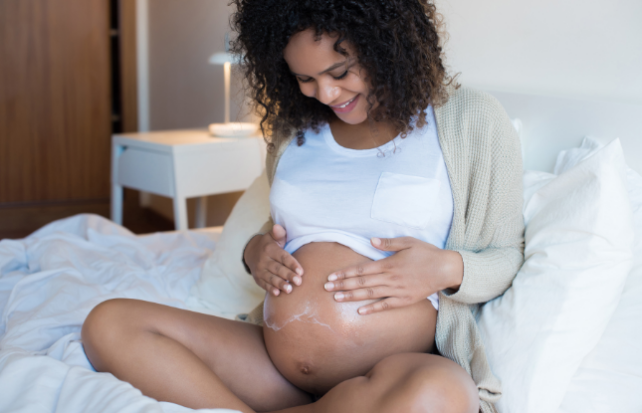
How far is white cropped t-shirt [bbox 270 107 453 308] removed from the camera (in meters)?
0.91

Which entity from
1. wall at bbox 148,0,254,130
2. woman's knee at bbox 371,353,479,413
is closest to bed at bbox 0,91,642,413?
woman's knee at bbox 371,353,479,413

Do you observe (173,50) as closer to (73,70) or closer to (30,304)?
(73,70)

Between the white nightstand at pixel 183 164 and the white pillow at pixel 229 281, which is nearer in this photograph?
the white pillow at pixel 229 281

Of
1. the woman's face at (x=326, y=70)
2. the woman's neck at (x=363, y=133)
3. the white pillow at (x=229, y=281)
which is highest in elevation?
the woman's face at (x=326, y=70)

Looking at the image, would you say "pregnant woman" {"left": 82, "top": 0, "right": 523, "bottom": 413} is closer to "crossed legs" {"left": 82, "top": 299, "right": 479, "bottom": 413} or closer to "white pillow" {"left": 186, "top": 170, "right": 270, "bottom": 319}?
"crossed legs" {"left": 82, "top": 299, "right": 479, "bottom": 413}

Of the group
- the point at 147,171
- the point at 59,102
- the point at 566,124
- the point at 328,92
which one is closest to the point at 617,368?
the point at 566,124

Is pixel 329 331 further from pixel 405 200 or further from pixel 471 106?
pixel 471 106

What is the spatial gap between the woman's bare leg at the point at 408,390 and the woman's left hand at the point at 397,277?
3.7 inches

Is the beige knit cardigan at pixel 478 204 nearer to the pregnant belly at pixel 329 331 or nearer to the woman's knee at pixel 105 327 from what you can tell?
the pregnant belly at pixel 329 331

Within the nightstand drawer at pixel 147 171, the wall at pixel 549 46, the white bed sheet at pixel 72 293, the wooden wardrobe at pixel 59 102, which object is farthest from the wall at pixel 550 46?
the wooden wardrobe at pixel 59 102

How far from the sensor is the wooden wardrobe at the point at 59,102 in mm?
2912

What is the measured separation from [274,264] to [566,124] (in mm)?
652

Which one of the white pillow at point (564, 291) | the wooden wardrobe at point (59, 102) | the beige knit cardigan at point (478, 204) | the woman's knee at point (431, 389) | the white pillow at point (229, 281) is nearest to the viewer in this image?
the woman's knee at point (431, 389)

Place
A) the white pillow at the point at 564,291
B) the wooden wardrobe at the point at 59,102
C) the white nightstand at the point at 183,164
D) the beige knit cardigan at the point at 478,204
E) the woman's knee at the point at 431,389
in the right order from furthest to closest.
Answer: the wooden wardrobe at the point at 59,102, the white nightstand at the point at 183,164, the beige knit cardigan at the point at 478,204, the white pillow at the point at 564,291, the woman's knee at the point at 431,389
